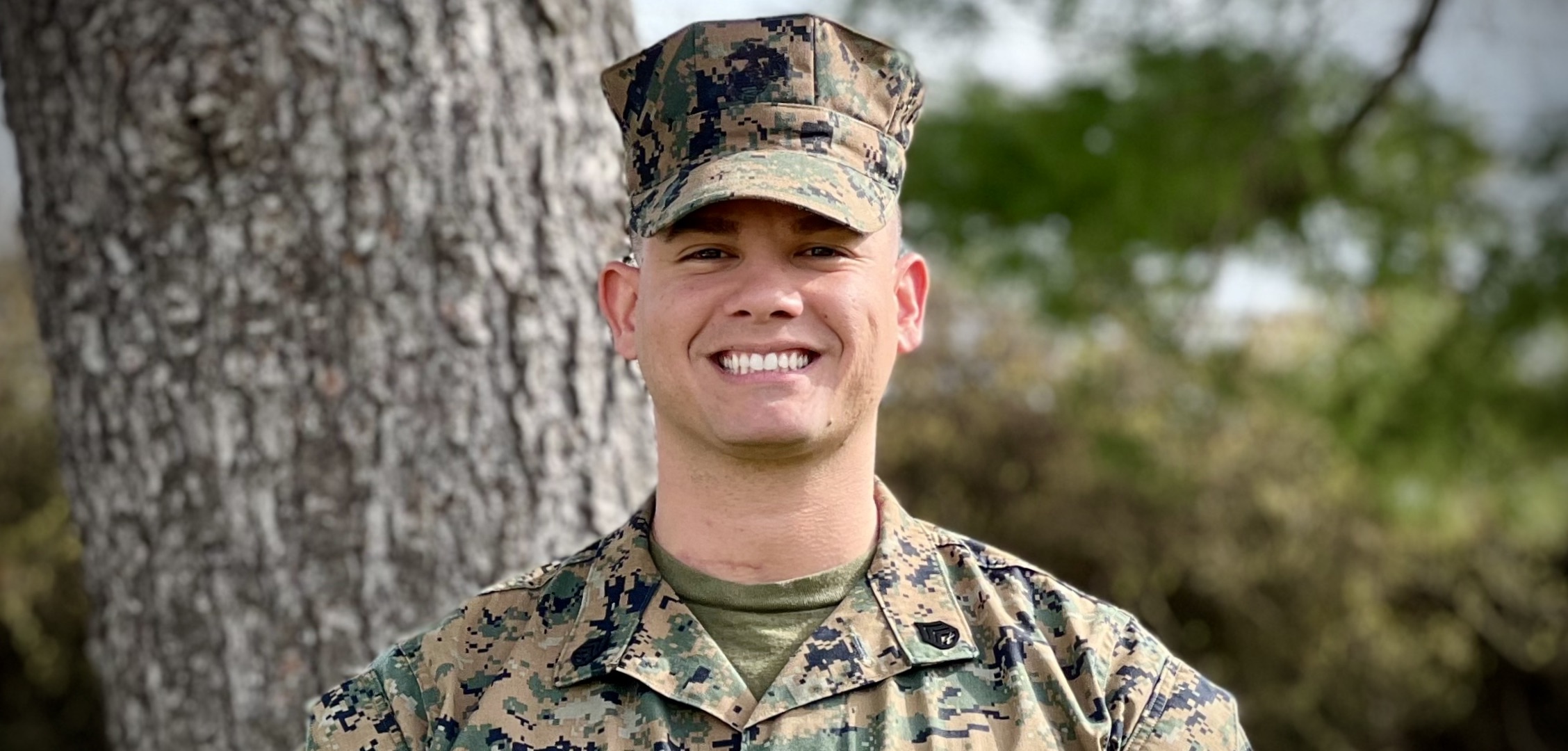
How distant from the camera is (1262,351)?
710cm

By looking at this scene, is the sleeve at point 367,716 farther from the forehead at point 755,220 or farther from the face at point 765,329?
the forehead at point 755,220

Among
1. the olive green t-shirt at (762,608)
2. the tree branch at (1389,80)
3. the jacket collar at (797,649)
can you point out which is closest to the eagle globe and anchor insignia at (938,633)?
the jacket collar at (797,649)

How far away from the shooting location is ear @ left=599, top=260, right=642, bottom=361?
239cm

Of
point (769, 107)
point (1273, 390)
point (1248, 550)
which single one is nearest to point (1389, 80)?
point (1273, 390)

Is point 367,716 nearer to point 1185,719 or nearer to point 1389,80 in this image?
point 1185,719

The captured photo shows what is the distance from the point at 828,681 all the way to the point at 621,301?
0.65 metres

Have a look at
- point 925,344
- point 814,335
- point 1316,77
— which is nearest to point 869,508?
point 814,335

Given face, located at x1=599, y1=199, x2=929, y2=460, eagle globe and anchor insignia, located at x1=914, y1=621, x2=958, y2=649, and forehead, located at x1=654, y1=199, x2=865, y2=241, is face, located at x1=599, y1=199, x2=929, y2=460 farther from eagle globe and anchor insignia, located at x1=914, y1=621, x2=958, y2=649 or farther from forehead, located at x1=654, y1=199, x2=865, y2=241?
eagle globe and anchor insignia, located at x1=914, y1=621, x2=958, y2=649

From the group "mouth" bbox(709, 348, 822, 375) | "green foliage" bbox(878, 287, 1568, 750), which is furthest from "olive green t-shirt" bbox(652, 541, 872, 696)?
"green foliage" bbox(878, 287, 1568, 750)

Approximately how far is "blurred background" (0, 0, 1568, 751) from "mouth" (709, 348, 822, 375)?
3.43m

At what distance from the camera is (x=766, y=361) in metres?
2.16

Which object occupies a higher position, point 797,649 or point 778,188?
point 778,188

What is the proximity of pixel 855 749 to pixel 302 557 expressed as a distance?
1.53 metres

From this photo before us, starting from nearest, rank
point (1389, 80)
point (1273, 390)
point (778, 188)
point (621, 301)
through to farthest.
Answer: point (778, 188) < point (621, 301) < point (1389, 80) < point (1273, 390)
